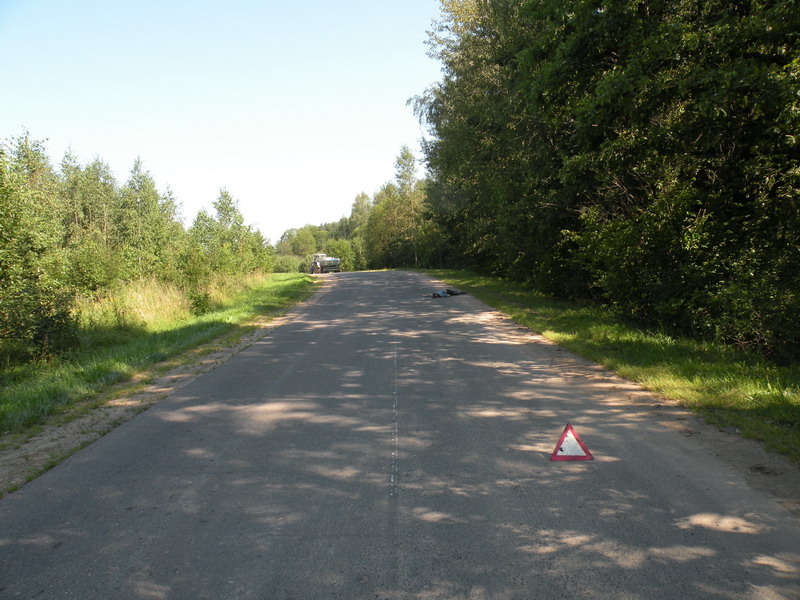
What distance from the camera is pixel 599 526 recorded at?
11.7 feet

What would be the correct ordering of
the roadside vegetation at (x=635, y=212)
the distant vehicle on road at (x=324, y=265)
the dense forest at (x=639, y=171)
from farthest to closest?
the distant vehicle on road at (x=324, y=265) < the dense forest at (x=639, y=171) < the roadside vegetation at (x=635, y=212)

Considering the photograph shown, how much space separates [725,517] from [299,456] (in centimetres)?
341

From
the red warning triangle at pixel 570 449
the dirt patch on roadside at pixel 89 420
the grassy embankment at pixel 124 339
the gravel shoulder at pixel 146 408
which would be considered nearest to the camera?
the gravel shoulder at pixel 146 408

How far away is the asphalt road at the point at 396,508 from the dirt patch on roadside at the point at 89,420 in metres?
0.25

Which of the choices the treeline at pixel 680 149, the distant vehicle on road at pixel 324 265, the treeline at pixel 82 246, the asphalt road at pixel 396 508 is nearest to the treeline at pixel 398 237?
the distant vehicle on road at pixel 324 265

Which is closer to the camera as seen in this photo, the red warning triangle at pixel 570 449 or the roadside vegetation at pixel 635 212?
the red warning triangle at pixel 570 449

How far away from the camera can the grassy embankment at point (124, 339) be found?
7254 mm

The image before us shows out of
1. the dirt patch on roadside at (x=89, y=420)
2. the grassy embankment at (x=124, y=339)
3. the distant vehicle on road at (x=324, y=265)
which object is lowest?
the dirt patch on roadside at (x=89, y=420)

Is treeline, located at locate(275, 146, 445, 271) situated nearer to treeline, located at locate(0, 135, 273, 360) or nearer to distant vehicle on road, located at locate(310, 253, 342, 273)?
distant vehicle on road, located at locate(310, 253, 342, 273)

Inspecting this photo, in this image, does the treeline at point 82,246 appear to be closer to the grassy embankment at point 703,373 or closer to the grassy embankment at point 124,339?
the grassy embankment at point 124,339

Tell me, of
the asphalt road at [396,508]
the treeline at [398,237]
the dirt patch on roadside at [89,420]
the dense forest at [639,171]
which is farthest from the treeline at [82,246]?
the treeline at [398,237]

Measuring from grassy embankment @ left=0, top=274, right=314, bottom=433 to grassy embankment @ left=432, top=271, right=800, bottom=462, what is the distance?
7684mm

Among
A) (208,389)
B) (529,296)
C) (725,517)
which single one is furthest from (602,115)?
(529,296)

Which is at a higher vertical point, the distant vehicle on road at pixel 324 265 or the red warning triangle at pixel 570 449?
the distant vehicle on road at pixel 324 265
